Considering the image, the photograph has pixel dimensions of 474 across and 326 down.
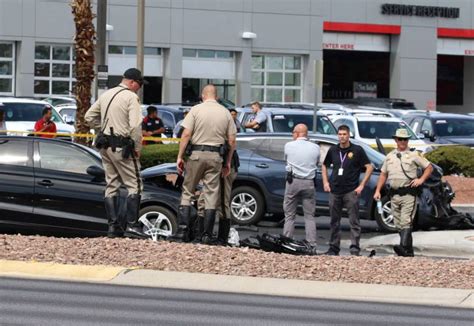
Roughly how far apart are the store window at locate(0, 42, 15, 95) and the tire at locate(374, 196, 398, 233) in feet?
93.0

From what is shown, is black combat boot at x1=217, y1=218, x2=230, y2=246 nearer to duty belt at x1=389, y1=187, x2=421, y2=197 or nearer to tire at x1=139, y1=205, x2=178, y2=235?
tire at x1=139, y1=205, x2=178, y2=235

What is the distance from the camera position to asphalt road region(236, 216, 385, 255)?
18141mm

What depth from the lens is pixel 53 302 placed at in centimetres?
1021

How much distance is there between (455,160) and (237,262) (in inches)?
582

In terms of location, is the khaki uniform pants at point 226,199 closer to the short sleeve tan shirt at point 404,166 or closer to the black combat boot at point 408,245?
the short sleeve tan shirt at point 404,166

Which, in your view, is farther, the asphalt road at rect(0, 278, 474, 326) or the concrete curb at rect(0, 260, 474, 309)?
the concrete curb at rect(0, 260, 474, 309)

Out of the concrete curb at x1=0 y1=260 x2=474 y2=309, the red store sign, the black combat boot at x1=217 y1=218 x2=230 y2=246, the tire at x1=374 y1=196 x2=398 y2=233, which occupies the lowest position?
the tire at x1=374 y1=196 x2=398 y2=233

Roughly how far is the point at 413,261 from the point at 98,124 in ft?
12.1

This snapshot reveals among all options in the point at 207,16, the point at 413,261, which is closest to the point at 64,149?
the point at 413,261

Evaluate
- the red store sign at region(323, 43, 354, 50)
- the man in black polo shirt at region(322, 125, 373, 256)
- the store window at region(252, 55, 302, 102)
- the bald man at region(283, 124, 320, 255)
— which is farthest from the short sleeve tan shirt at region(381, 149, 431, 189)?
the red store sign at region(323, 43, 354, 50)

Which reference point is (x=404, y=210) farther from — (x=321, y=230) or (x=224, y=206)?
(x=321, y=230)

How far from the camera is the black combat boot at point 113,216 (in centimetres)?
1330

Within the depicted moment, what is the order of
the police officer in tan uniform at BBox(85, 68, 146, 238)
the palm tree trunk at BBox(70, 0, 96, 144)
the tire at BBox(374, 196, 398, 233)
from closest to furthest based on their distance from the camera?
the police officer in tan uniform at BBox(85, 68, 146, 238) < the tire at BBox(374, 196, 398, 233) < the palm tree trunk at BBox(70, 0, 96, 144)

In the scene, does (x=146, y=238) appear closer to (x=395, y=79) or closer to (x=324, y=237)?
(x=324, y=237)
